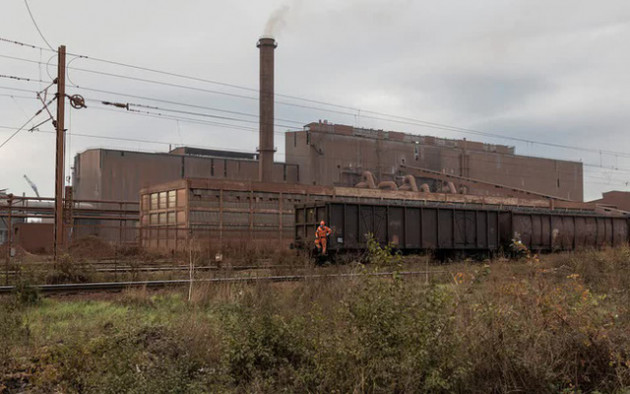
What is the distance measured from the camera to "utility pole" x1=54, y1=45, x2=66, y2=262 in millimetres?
18281

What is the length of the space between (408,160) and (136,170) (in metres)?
30.2

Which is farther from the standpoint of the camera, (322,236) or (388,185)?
(388,185)

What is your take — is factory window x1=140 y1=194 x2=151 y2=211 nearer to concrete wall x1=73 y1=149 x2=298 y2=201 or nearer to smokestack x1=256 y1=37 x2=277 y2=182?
smokestack x1=256 y1=37 x2=277 y2=182

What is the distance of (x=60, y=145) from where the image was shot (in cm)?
1853

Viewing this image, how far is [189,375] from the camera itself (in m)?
6.29

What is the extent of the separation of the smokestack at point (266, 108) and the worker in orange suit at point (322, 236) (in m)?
24.0

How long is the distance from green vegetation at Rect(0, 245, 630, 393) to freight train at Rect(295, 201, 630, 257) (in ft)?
36.9

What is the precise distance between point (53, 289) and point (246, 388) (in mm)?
7784

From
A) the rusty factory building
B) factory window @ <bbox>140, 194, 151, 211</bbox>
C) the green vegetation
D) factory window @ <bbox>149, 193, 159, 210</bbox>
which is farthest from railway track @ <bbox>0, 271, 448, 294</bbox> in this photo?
the rusty factory building

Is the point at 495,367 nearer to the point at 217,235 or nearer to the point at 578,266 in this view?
the point at 578,266

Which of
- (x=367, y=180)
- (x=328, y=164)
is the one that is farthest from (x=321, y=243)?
(x=328, y=164)

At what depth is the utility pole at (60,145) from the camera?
1828cm

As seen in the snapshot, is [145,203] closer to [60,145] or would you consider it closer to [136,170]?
[60,145]

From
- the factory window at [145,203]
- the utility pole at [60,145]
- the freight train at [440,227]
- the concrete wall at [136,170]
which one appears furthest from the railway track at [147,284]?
the concrete wall at [136,170]
